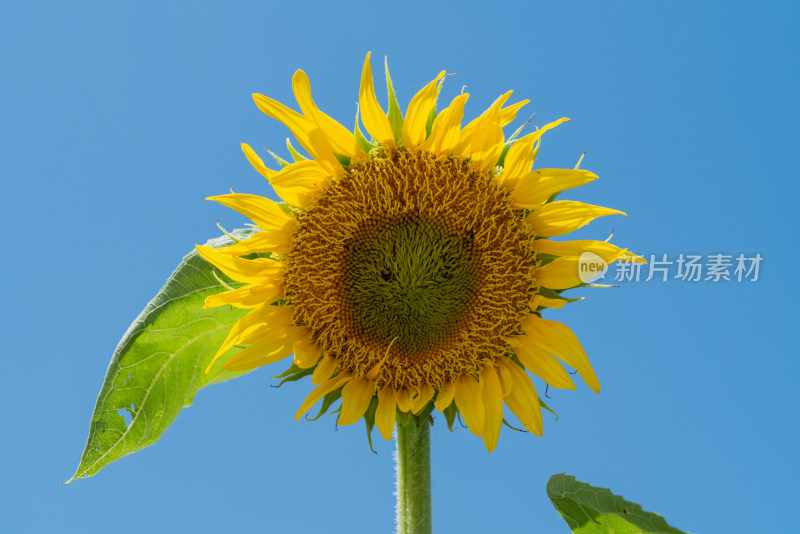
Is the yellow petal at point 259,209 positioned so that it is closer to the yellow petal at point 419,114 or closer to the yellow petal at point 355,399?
the yellow petal at point 419,114

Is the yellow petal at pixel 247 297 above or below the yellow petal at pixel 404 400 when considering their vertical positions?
above

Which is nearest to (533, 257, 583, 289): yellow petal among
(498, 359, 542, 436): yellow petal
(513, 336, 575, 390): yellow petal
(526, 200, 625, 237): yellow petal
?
(526, 200, 625, 237): yellow petal

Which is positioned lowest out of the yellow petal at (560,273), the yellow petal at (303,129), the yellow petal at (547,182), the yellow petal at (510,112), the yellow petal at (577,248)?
the yellow petal at (560,273)

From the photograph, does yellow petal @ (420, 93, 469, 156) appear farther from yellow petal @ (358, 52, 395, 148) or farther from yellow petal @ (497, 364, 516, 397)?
yellow petal @ (497, 364, 516, 397)

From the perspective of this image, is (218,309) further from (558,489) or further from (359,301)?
(558,489)

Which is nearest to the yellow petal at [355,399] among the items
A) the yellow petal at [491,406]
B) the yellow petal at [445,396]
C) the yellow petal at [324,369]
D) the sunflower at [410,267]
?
the sunflower at [410,267]

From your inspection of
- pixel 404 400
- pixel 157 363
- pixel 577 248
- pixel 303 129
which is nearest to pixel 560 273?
pixel 577 248
